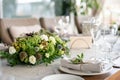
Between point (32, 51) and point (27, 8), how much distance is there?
11.0ft

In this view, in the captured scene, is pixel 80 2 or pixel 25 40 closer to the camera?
pixel 25 40

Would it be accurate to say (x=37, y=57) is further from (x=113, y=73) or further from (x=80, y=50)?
(x=80, y=50)

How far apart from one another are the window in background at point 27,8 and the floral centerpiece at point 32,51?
2922 mm

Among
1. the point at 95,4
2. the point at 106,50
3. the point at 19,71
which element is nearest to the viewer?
the point at 19,71

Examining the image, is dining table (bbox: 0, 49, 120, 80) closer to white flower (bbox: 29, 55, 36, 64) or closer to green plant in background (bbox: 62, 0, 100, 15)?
white flower (bbox: 29, 55, 36, 64)

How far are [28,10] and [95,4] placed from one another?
5.63 ft

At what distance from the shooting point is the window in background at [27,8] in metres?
4.22

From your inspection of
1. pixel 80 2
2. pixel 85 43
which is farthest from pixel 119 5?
pixel 85 43

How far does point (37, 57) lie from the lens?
4.35 ft

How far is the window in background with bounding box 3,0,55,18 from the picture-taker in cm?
422

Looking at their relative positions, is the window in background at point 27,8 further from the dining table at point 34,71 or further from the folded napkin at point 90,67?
the folded napkin at point 90,67

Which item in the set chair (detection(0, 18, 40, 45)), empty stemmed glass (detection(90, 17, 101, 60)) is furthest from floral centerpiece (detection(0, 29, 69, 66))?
chair (detection(0, 18, 40, 45))

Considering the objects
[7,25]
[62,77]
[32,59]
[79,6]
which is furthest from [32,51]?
[79,6]

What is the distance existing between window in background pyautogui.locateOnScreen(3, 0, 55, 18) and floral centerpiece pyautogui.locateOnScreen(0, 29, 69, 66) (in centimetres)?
292
